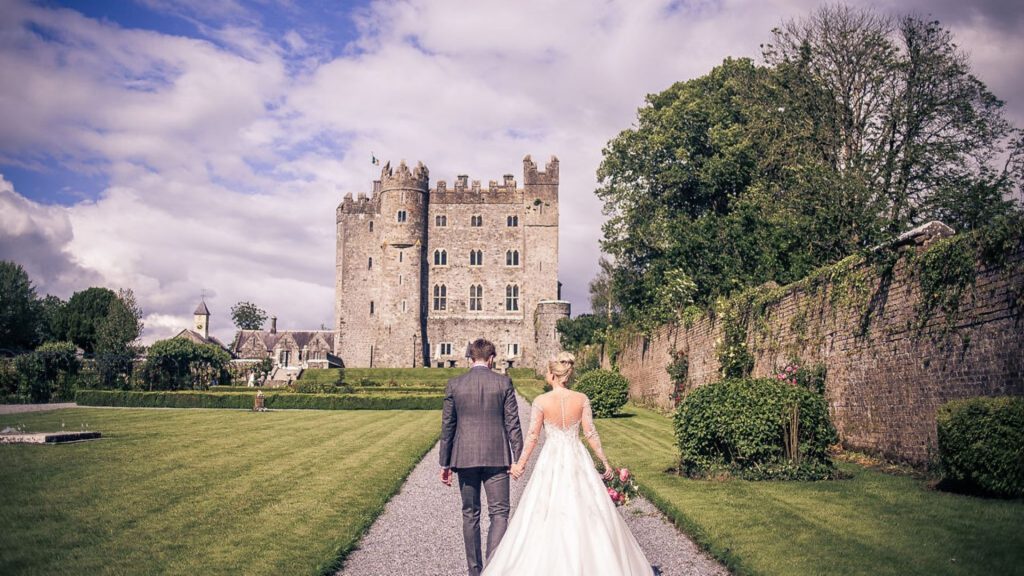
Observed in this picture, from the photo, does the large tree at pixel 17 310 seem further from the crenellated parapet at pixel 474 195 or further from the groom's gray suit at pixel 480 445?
the groom's gray suit at pixel 480 445

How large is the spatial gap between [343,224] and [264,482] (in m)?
56.6

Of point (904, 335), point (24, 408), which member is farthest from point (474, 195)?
point (904, 335)

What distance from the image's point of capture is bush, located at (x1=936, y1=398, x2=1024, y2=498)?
798cm

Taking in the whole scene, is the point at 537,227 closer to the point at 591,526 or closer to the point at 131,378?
the point at 131,378

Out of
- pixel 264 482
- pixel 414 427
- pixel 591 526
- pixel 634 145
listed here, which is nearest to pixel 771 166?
pixel 634 145

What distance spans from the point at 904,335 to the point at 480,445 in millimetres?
7904

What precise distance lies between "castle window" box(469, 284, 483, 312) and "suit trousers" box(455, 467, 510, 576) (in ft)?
189

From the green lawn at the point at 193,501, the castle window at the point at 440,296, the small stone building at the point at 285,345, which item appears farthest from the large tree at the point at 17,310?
the green lawn at the point at 193,501

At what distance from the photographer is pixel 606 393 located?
24.5 meters

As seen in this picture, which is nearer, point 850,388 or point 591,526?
point 591,526

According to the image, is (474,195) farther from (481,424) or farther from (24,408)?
(481,424)

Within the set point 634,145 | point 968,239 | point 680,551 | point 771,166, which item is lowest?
point 680,551

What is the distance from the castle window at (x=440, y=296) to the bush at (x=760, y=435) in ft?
175

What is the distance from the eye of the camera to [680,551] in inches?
295
